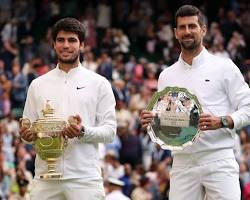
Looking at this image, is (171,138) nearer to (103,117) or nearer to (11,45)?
(103,117)

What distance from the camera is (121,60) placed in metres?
25.8

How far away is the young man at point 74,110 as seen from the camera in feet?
Answer: 28.3

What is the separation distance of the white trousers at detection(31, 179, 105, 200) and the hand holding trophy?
6.3 inches

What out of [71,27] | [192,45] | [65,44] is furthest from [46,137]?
[192,45]

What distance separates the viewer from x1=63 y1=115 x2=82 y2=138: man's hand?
8320mm

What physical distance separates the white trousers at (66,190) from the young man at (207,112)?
0.63m

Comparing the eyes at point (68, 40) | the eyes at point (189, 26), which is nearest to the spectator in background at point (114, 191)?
the eyes at point (68, 40)

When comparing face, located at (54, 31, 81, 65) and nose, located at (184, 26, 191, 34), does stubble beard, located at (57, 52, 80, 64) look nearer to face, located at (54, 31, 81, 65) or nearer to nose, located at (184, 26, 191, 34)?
face, located at (54, 31, 81, 65)

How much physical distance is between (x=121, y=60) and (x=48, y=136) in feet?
57.0

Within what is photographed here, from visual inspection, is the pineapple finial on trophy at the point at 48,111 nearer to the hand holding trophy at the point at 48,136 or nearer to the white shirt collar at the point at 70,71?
the hand holding trophy at the point at 48,136

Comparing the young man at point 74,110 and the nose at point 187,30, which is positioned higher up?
the nose at point 187,30

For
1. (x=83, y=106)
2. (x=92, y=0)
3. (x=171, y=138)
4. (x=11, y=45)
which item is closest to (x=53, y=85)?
(x=83, y=106)

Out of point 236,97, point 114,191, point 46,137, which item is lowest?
point 114,191

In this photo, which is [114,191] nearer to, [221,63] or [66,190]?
[66,190]
